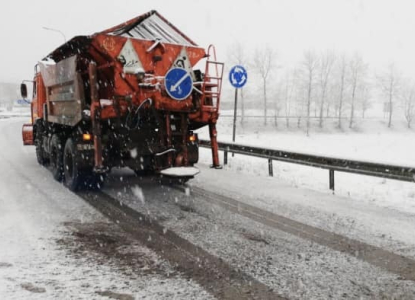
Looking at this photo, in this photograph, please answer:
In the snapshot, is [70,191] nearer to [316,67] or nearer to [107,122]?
[107,122]

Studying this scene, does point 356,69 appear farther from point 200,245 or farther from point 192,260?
point 192,260

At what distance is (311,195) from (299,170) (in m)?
4.17

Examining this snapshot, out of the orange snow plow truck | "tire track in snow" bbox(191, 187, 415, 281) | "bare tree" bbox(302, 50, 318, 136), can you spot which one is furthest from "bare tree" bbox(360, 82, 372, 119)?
"tire track in snow" bbox(191, 187, 415, 281)

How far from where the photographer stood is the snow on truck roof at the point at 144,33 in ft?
23.5

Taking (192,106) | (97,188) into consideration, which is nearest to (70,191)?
(97,188)

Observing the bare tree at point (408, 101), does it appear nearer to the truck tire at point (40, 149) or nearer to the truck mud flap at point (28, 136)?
the truck mud flap at point (28, 136)

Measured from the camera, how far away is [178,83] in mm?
6980

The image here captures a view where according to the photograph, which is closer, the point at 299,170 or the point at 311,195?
the point at 311,195

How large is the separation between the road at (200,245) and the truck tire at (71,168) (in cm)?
25

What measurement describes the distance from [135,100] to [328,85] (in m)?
60.8

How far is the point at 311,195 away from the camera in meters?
7.63

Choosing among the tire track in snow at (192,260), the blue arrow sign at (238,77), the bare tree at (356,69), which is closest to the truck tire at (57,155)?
the tire track in snow at (192,260)

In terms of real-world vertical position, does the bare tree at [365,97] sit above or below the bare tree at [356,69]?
below

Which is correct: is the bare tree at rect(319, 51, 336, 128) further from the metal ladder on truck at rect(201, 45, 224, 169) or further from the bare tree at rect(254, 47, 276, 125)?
the metal ladder on truck at rect(201, 45, 224, 169)
